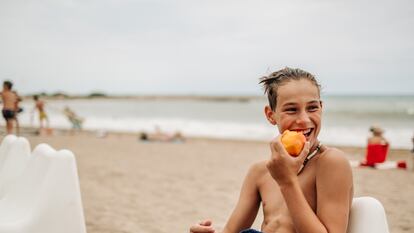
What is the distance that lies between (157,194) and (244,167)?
4.01 m

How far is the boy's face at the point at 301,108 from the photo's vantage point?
5.98 ft

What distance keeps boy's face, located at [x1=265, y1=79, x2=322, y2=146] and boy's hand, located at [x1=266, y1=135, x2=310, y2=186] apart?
0.21 m

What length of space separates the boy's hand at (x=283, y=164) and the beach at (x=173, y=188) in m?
1.74

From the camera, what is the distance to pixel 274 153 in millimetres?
1637

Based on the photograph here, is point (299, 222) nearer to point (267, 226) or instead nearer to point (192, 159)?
point (267, 226)

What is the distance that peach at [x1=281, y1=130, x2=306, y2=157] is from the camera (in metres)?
1.64

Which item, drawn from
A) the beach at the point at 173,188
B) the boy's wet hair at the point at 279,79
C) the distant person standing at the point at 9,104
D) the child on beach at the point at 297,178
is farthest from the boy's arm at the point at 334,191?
the distant person standing at the point at 9,104

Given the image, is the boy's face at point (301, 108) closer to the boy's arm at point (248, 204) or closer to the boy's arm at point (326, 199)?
the boy's arm at point (326, 199)

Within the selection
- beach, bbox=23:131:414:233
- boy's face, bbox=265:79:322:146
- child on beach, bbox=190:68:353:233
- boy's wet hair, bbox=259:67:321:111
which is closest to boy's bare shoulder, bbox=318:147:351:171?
child on beach, bbox=190:68:353:233

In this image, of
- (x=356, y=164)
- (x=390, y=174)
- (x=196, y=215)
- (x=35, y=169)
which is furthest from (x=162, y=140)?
(x=35, y=169)

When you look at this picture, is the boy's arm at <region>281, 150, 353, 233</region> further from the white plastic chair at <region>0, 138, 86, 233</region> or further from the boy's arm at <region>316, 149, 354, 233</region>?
the white plastic chair at <region>0, 138, 86, 233</region>

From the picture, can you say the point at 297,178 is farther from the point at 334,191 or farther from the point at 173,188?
the point at 173,188

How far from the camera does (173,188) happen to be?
8422 millimetres

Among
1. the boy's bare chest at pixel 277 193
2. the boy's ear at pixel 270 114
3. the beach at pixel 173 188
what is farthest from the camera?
the beach at pixel 173 188
